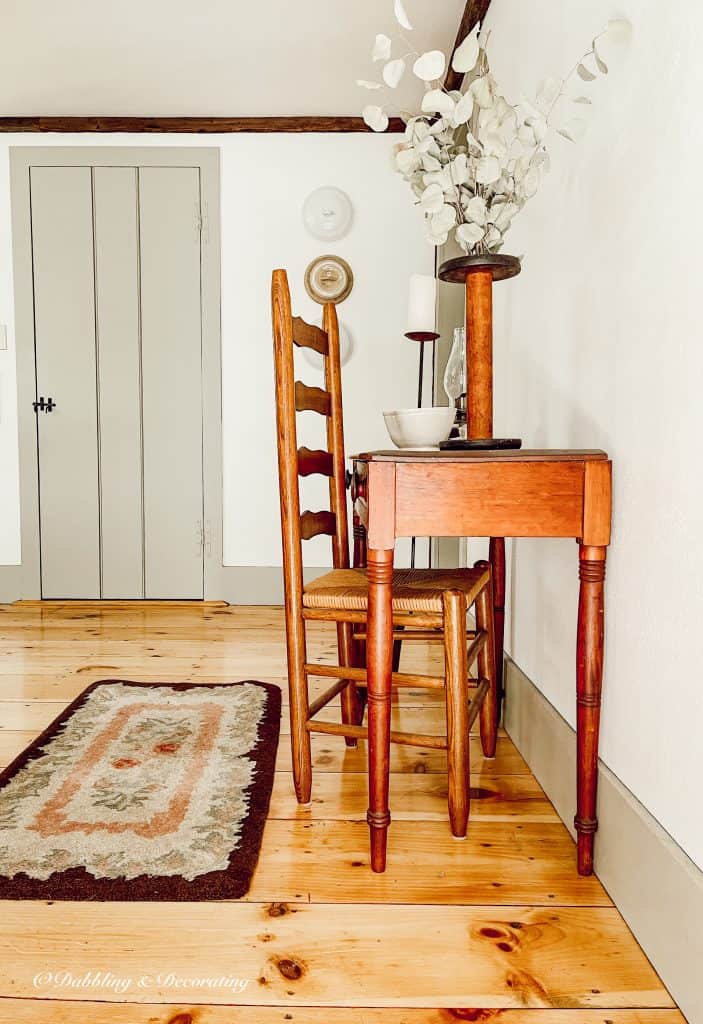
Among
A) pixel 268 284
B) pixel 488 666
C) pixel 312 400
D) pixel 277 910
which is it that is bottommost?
pixel 277 910

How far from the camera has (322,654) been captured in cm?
312

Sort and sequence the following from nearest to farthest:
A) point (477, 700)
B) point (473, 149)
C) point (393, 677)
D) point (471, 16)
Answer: point (473, 149), point (393, 677), point (477, 700), point (471, 16)

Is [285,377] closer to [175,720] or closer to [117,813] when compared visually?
[117,813]

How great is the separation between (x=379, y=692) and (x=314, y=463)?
2.10 ft

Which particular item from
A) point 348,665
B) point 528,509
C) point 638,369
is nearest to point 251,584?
point 348,665

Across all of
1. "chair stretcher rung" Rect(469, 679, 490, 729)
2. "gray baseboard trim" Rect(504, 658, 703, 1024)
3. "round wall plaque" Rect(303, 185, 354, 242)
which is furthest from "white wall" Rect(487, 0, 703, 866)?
"round wall plaque" Rect(303, 185, 354, 242)

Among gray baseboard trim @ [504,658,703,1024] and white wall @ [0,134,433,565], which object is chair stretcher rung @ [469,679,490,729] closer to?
gray baseboard trim @ [504,658,703,1024]

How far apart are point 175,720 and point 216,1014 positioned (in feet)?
4.09

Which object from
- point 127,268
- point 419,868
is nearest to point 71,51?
point 127,268

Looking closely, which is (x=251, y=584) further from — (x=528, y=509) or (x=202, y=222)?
(x=528, y=509)

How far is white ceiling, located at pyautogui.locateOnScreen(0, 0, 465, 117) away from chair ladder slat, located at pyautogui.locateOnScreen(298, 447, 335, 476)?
203 centimetres

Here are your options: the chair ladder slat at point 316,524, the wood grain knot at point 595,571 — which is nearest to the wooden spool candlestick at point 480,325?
the wood grain knot at point 595,571

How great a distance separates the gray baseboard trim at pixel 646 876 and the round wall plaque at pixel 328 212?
2.94 metres

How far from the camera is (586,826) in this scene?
1.48 m
